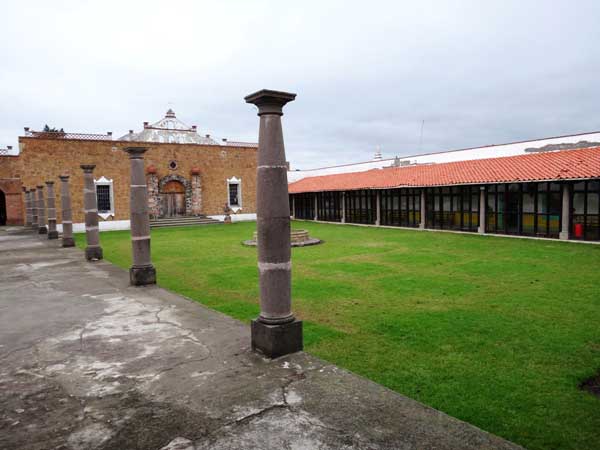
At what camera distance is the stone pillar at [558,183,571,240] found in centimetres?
1630

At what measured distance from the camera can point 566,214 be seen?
1642cm

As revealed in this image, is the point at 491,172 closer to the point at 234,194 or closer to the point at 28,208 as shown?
the point at 234,194

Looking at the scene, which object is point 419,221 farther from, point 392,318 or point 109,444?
point 109,444

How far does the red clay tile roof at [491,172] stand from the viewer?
16.3m

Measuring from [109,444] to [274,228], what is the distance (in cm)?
251

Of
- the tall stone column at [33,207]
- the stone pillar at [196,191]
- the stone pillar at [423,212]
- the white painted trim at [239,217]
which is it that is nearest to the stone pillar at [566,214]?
the stone pillar at [423,212]

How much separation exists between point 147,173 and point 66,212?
13148mm

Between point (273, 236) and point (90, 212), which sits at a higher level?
point (90, 212)

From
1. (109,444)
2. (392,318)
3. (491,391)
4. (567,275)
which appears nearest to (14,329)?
(109,444)

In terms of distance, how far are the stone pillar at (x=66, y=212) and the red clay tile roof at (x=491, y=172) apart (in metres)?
15.6

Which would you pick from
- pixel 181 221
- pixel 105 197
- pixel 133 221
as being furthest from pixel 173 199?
pixel 133 221

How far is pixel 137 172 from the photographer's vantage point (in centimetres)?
881

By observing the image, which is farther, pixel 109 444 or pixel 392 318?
pixel 392 318

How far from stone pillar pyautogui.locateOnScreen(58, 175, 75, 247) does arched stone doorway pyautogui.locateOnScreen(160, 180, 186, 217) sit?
13.1m
